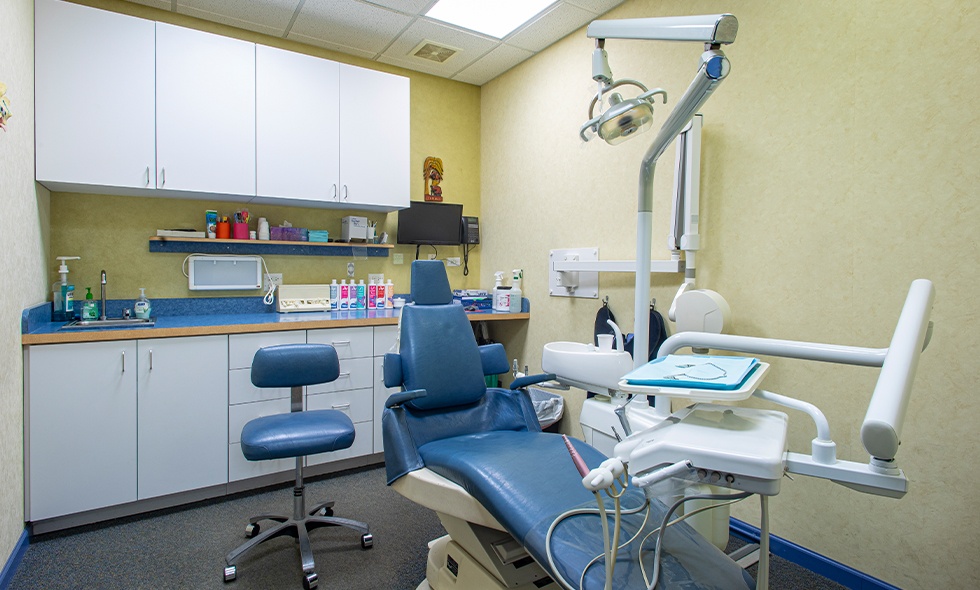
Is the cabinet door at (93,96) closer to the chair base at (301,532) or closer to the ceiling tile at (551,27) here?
the chair base at (301,532)

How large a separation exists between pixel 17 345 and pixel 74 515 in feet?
2.79

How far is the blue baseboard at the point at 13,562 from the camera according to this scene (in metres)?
1.99

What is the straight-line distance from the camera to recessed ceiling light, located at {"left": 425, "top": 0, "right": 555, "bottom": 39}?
307 cm

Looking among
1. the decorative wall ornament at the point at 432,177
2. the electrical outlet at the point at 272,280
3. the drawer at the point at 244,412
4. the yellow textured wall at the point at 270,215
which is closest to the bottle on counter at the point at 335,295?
the yellow textured wall at the point at 270,215

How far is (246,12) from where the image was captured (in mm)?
3182

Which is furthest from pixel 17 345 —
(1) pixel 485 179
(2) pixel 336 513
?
(1) pixel 485 179

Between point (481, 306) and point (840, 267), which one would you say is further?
point (481, 306)

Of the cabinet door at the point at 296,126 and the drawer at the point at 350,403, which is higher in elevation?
the cabinet door at the point at 296,126

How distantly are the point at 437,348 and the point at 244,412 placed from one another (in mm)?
1357

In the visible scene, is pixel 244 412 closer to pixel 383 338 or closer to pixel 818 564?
pixel 383 338

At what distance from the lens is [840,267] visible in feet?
6.81

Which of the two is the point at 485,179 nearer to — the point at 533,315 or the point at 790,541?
the point at 533,315

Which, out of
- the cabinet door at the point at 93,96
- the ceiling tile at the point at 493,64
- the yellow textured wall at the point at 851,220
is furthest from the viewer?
the ceiling tile at the point at 493,64

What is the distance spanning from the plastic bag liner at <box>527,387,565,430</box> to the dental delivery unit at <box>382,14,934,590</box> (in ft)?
3.46
